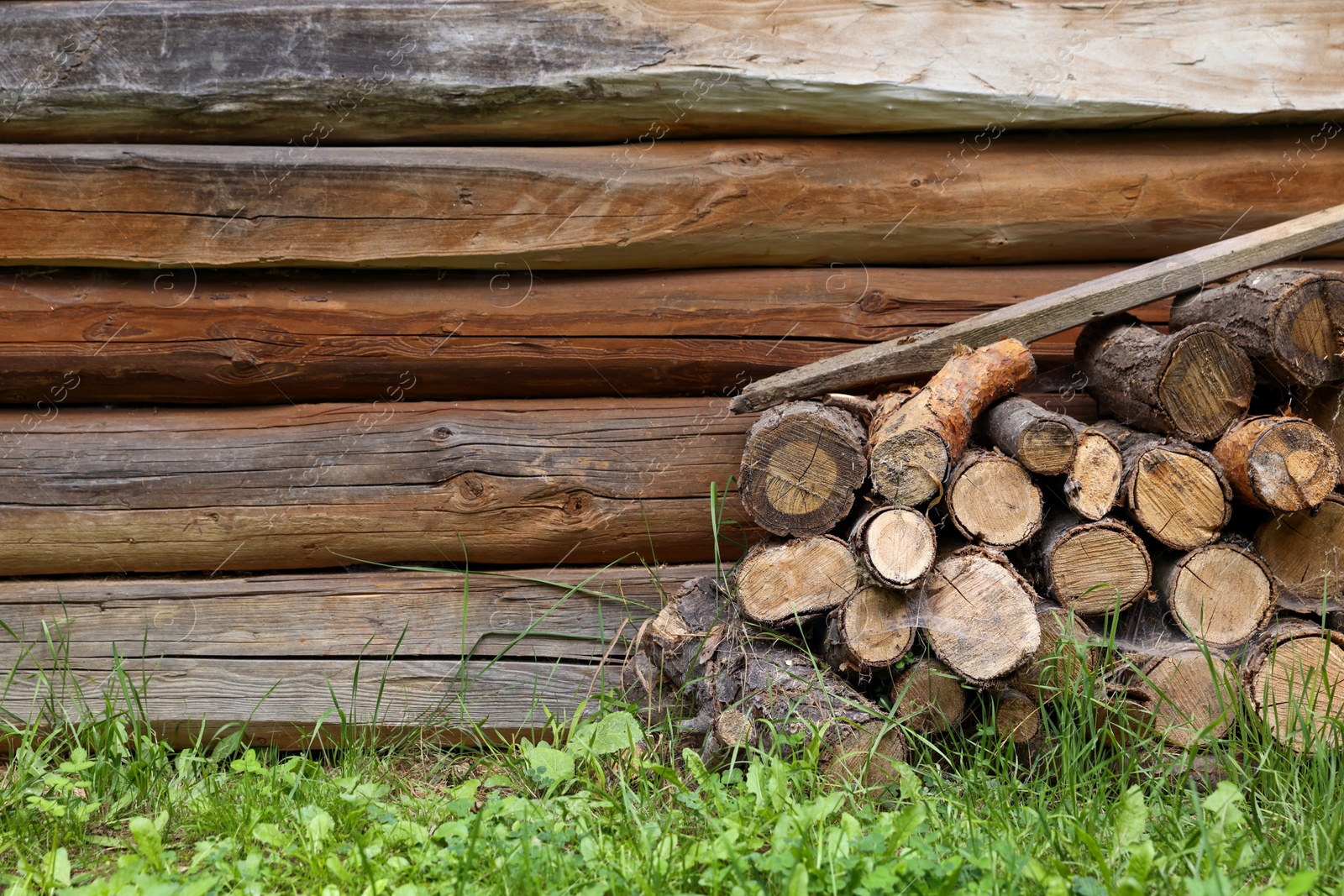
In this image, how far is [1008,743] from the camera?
2115 mm

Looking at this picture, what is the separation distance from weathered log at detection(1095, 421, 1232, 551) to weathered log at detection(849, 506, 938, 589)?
1.64 feet

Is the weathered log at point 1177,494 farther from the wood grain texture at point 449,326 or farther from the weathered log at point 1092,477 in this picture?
the wood grain texture at point 449,326

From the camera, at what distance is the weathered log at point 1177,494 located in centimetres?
209

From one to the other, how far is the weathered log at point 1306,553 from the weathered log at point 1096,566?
37cm

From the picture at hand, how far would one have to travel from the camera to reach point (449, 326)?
261 cm

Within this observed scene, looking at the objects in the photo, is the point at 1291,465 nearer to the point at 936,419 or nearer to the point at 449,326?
the point at 936,419

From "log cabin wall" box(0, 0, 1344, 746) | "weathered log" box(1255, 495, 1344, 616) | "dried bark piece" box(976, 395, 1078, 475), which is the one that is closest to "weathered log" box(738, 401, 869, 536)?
"dried bark piece" box(976, 395, 1078, 475)

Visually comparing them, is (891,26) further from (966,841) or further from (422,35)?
(966,841)

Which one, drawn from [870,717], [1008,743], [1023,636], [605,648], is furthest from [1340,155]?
[605,648]

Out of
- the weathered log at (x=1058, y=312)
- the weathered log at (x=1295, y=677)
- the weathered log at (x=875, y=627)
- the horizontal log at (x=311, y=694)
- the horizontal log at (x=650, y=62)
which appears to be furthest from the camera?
the horizontal log at (x=311, y=694)

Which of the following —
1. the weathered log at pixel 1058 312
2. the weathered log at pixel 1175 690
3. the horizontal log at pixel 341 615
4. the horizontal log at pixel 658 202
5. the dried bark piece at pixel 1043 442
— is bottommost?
the horizontal log at pixel 341 615

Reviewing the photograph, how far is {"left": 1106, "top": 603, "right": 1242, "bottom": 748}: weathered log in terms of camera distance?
6.61 ft

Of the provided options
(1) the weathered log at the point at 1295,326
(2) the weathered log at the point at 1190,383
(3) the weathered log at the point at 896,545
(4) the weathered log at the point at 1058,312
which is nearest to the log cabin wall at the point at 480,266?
(4) the weathered log at the point at 1058,312

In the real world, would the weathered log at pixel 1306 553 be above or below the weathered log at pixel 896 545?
below
